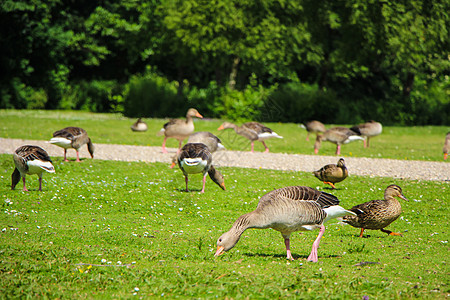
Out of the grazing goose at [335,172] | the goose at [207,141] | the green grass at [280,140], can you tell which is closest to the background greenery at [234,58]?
the green grass at [280,140]

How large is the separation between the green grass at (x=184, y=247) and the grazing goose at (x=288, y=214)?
0.40 m

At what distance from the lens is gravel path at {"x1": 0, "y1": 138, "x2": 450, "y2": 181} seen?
1712 cm

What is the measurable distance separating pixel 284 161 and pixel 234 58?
24018mm

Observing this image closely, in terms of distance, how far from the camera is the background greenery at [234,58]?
123 feet

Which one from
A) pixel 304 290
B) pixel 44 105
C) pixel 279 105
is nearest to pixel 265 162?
pixel 304 290

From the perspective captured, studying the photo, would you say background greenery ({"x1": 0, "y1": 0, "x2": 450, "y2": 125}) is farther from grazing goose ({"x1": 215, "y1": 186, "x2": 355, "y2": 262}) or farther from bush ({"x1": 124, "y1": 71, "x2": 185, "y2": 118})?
grazing goose ({"x1": 215, "y1": 186, "x2": 355, "y2": 262})

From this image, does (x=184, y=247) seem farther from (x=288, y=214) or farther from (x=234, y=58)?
(x=234, y=58)

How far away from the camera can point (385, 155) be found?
21.9 meters

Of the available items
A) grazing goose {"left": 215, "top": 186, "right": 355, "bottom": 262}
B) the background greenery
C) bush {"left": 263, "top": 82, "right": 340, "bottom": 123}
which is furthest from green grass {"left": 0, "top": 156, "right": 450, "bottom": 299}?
bush {"left": 263, "top": 82, "right": 340, "bottom": 123}

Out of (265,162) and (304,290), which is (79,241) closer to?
(304,290)

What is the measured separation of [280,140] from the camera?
27.0m

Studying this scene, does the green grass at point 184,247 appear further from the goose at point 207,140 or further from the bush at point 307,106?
the bush at point 307,106

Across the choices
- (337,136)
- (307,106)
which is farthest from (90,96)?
(337,136)

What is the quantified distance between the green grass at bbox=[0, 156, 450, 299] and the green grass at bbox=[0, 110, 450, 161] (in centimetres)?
898
